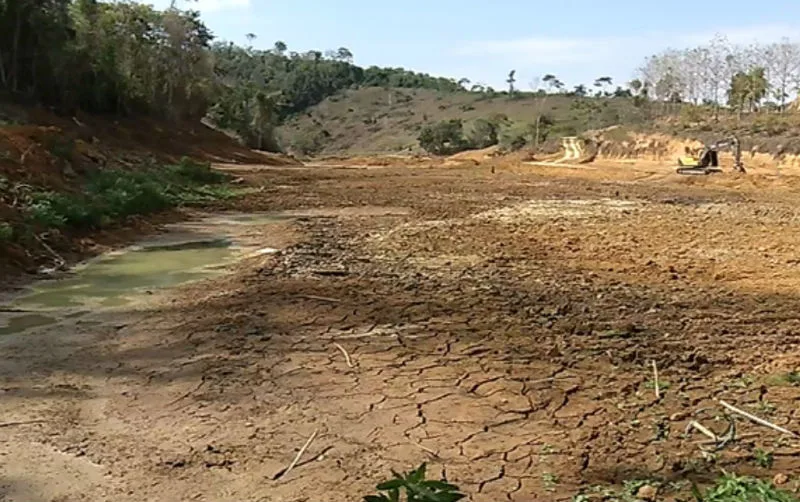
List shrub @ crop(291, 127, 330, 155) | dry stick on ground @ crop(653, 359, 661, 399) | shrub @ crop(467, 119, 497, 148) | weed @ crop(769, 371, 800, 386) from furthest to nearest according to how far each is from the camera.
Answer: shrub @ crop(291, 127, 330, 155)
shrub @ crop(467, 119, 497, 148)
weed @ crop(769, 371, 800, 386)
dry stick on ground @ crop(653, 359, 661, 399)

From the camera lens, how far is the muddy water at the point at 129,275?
339 inches

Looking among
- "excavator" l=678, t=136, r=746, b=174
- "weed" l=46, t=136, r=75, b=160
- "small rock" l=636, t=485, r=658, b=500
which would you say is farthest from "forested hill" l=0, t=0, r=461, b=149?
"small rock" l=636, t=485, r=658, b=500

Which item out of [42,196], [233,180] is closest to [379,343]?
[42,196]

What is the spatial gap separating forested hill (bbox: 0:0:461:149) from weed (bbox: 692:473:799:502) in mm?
30448

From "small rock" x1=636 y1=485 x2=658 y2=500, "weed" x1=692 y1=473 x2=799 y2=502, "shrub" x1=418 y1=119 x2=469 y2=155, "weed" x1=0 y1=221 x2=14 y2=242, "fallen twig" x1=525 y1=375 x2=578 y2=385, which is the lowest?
Result: "small rock" x1=636 y1=485 x2=658 y2=500

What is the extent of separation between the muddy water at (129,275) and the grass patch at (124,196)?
3.33 feet

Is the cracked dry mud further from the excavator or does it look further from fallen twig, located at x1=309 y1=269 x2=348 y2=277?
the excavator

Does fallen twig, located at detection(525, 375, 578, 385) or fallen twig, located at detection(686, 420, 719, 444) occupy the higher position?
fallen twig, located at detection(686, 420, 719, 444)

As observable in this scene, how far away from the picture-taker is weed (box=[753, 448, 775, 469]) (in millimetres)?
4301

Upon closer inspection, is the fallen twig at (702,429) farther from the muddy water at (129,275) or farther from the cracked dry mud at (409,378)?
the muddy water at (129,275)

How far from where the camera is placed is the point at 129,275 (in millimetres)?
10922

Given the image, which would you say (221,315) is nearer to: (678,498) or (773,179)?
(678,498)

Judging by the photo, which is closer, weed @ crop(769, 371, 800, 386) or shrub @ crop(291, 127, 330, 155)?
weed @ crop(769, 371, 800, 386)

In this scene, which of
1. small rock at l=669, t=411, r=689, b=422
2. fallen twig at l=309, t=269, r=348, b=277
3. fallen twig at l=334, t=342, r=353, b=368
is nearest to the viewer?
small rock at l=669, t=411, r=689, b=422
